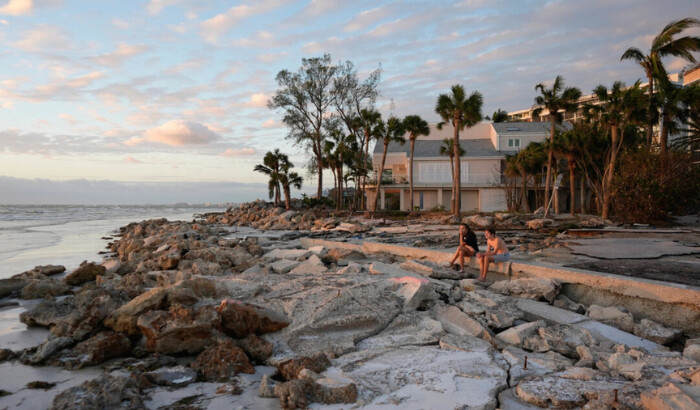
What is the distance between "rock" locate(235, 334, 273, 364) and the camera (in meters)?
4.38

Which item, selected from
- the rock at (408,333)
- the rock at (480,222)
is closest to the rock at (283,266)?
the rock at (408,333)

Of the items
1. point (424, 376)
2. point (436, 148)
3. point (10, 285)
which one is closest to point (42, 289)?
point (10, 285)

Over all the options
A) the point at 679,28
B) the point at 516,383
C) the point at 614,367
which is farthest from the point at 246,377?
the point at 679,28

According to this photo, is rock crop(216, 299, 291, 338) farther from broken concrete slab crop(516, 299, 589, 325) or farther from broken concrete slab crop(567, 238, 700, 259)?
broken concrete slab crop(567, 238, 700, 259)

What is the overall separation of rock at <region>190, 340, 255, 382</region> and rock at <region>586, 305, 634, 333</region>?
4281 millimetres

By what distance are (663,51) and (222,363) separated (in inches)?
1117

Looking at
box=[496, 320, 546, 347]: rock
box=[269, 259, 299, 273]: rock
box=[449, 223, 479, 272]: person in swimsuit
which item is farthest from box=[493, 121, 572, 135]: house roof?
box=[496, 320, 546, 347]: rock

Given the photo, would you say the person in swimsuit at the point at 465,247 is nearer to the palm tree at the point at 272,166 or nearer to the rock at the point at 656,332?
the rock at the point at 656,332

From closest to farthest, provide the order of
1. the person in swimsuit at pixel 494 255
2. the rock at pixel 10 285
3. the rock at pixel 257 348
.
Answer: the rock at pixel 257 348 < the rock at pixel 10 285 < the person in swimsuit at pixel 494 255

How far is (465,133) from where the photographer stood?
1567 inches

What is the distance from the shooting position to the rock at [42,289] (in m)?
7.16

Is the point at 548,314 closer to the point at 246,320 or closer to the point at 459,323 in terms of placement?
the point at 459,323

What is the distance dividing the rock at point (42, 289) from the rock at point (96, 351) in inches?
138

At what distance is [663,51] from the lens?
2375 centimetres
